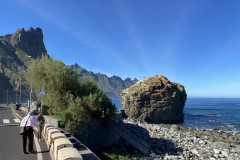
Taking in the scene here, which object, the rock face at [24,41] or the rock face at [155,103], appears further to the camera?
the rock face at [24,41]

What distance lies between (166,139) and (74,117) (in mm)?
15653

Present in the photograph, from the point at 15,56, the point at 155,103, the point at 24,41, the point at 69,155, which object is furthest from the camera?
the point at 24,41

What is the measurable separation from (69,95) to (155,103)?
33.6 m

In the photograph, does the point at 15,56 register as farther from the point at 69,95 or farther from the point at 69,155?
the point at 69,155

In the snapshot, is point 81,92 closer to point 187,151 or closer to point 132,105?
point 187,151

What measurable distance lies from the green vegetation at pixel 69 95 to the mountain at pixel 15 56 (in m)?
45.1

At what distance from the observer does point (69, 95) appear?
17094 millimetres

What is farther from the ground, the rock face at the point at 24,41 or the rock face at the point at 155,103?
the rock face at the point at 24,41

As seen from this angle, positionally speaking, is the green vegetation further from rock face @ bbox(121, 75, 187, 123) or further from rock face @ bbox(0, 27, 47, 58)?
rock face @ bbox(0, 27, 47, 58)

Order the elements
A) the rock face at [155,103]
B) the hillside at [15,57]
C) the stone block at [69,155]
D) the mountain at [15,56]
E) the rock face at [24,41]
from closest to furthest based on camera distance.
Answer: the stone block at [69,155]
the rock face at [155,103]
the hillside at [15,57]
the mountain at [15,56]
the rock face at [24,41]

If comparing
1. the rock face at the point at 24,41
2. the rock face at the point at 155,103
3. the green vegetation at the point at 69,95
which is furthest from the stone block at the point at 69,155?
the rock face at the point at 24,41

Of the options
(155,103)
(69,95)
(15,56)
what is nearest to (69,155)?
(69,95)

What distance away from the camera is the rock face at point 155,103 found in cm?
4591

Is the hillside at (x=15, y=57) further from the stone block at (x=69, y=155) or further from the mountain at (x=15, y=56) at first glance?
the stone block at (x=69, y=155)
